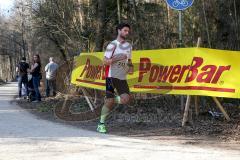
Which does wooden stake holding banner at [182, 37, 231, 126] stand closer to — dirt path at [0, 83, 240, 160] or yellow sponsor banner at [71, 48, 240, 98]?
yellow sponsor banner at [71, 48, 240, 98]

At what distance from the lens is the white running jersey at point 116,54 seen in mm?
8797

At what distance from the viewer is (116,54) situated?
883cm

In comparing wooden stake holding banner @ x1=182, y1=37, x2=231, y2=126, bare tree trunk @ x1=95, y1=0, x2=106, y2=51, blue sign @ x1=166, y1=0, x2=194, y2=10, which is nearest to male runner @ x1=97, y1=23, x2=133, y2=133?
wooden stake holding banner @ x1=182, y1=37, x2=231, y2=126

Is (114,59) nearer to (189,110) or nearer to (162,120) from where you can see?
(189,110)

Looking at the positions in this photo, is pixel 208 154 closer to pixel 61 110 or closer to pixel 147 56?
pixel 147 56

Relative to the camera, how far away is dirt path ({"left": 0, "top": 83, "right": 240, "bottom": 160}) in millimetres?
6723

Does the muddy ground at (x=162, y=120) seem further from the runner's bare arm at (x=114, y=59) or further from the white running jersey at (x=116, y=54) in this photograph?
the runner's bare arm at (x=114, y=59)

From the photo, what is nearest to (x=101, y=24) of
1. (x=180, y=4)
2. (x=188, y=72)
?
(x=180, y=4)

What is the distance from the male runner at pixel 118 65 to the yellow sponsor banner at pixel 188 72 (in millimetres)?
1057

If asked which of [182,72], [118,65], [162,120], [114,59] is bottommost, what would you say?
[162,120]

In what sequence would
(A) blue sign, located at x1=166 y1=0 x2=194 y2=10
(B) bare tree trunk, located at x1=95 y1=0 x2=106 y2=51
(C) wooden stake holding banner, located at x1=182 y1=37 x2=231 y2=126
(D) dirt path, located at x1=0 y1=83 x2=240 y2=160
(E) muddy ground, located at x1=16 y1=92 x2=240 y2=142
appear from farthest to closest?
(B) bare tree trunk, located at x1=95 y1=0 x2=106 y2=51
(A) blue sign, located at x1=166 y1=0 x2=194 y2=10
(C) wooden stake holding banner, located at x1=182 y1=37 x2=231 y2=126
(E) muddy ground, located at x1=16 y1=92 x2=240 y2=142
(D) dirt path, located at x1=0 y1=83 x2=240 y2=160

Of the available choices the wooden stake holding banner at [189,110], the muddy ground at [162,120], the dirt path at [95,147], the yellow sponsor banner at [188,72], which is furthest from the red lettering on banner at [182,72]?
the dirt path at [95,147]

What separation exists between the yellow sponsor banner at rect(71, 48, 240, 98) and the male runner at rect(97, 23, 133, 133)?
3.47ft

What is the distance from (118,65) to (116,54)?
0.68ft
